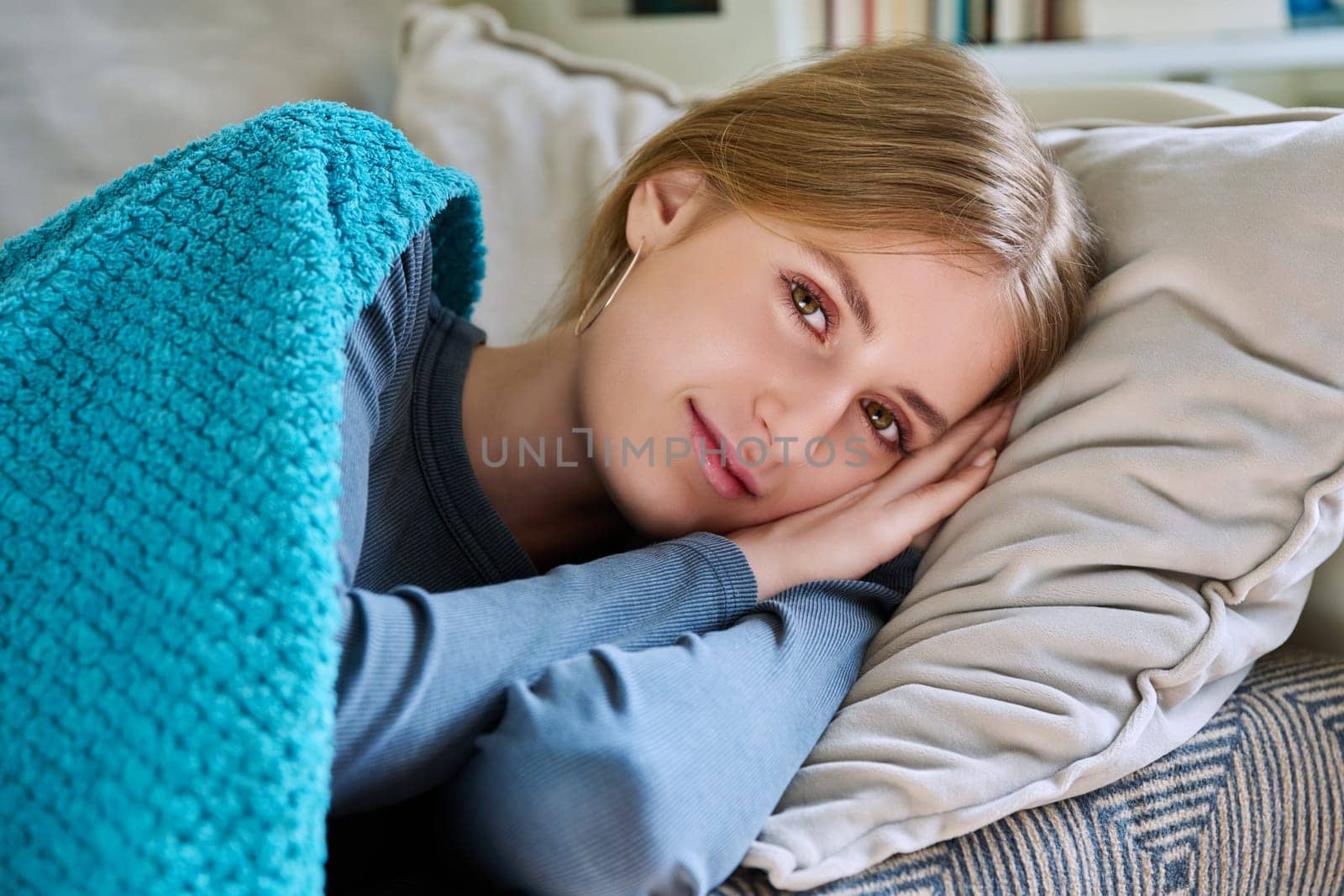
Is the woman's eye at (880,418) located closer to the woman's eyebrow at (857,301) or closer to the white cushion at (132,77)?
the woman's eyebrow at (857,301)

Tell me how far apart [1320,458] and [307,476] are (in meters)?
0.66

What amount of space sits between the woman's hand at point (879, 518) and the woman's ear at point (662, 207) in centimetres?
25

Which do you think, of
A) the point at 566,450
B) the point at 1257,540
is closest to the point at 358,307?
the point at 566,450

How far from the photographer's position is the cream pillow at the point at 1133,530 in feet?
2.11

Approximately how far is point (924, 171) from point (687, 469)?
0.94 feet

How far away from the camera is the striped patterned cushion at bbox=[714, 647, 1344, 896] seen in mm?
614

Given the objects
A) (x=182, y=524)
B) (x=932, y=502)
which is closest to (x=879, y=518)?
(x=932, y=502)

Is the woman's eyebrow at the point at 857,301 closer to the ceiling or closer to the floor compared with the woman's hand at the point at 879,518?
closer to the ceiling

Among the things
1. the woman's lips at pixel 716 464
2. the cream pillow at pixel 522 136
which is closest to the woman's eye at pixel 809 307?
the woman's lips at pixel 716 464

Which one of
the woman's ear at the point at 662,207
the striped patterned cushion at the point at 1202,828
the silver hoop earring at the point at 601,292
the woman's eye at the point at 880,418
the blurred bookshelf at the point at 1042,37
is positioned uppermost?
the blurred bookshelf at the point at 1042,37

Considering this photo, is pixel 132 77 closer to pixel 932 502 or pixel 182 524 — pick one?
pixel 182 524

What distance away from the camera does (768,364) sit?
0.79 meters

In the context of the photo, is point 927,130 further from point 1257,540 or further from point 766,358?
point 1257,540

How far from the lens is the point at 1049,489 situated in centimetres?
78
